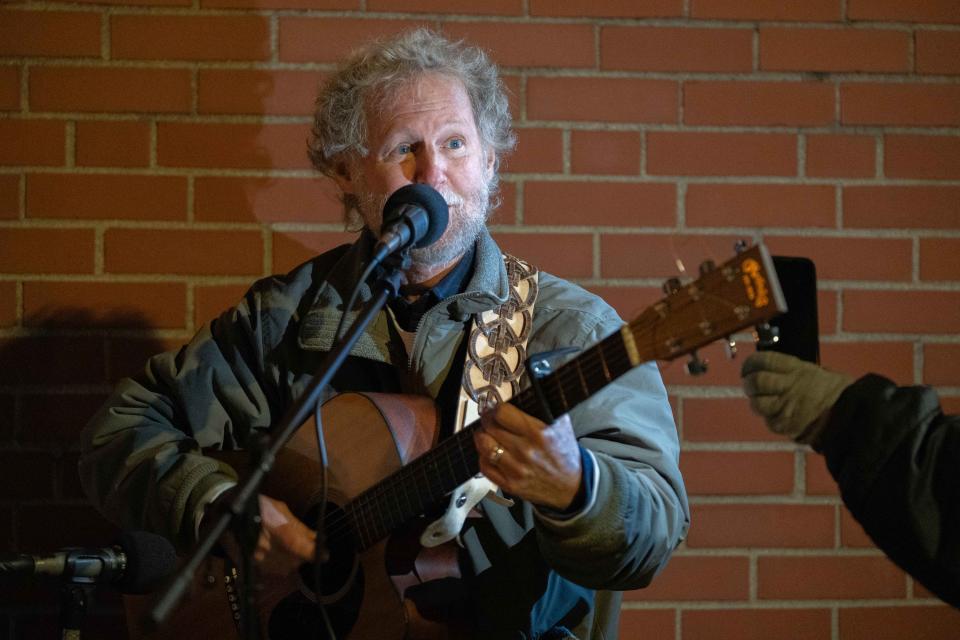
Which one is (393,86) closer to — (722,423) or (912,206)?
(722,423)

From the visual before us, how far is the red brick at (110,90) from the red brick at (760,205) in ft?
4.60

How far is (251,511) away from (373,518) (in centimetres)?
51

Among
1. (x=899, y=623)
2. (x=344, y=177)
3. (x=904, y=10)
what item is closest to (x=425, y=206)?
(x=344, y=177)

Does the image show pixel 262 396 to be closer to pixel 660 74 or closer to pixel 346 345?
pixel 346 345

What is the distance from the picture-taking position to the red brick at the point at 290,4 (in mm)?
2787

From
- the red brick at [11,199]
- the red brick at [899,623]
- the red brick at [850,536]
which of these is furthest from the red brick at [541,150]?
the red brick at [899,623]

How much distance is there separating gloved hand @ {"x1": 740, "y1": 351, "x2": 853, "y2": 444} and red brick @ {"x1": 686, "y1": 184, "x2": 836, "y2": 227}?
46.9 inches

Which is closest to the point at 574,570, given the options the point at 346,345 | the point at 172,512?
the point at 346,345

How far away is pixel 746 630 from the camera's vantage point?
2768 millimetres

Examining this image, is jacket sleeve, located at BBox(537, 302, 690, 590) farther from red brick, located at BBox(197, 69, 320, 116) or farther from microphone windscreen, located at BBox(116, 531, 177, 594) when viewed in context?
red brick, located at BBox(197, 69, 320, 116)

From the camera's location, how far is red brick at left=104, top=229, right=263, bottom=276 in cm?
281

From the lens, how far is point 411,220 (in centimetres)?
181

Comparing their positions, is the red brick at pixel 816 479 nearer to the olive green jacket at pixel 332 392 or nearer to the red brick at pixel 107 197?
the olive green jacket at pixel 332 392

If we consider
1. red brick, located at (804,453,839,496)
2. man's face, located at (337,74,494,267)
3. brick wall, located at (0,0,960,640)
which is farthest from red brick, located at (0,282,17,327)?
red brick, located at (804,453,839,496)
